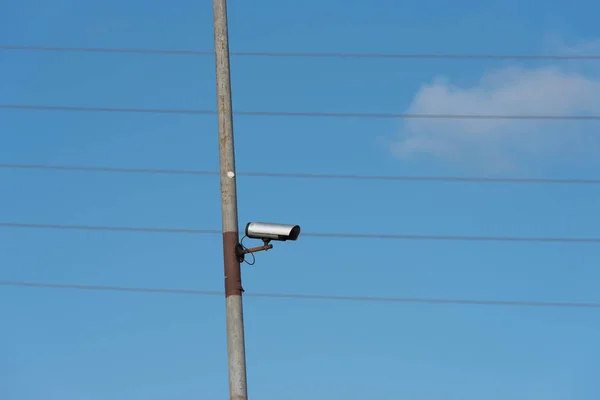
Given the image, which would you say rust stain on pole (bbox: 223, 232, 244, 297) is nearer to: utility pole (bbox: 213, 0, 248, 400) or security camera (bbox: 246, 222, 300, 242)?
utility pole (bbox: 213, 0, 248, 400)

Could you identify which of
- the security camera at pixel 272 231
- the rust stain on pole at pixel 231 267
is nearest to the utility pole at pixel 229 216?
the rust stain on pole at pixel 231 267

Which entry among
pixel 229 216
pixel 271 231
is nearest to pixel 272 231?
pixel 271 231

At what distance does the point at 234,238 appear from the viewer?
10.6 metres

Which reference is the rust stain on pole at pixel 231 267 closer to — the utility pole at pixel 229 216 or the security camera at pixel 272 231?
the utility pole at pixel 229 216

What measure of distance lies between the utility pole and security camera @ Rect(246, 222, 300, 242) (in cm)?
25

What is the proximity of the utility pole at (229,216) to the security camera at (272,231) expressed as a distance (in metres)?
0.25

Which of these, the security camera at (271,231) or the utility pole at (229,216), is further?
the security camera at (271,231)

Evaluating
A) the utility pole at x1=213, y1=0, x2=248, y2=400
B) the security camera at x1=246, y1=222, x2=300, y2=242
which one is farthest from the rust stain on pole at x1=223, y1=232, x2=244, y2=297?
the security camera at x1=246, y1=222, x2=300, y2=242

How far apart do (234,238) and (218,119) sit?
1.36 meters

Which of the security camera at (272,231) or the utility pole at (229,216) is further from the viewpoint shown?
the security camera at (272,231)

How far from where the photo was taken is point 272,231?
413 inches

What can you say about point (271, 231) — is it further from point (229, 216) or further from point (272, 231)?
point (229, 216)

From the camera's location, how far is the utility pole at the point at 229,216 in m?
10.0

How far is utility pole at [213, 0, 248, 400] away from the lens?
32.9 feet
